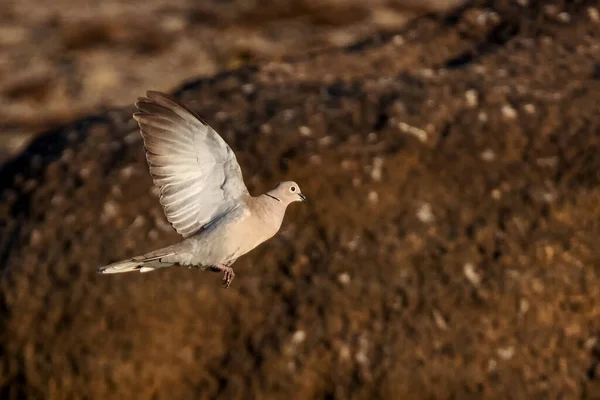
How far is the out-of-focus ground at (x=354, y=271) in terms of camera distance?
927 cm

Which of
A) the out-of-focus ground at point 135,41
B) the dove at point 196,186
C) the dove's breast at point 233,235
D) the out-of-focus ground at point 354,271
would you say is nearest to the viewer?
the dove's breast at point 233,235

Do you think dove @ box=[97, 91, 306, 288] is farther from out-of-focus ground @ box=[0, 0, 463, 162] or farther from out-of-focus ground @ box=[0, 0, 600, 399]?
out-of-focus ground @ box=[0, 0, 463, 162]

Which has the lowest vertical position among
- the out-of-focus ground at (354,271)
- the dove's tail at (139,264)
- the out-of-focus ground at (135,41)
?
the out-of-focus ground at (135,41)

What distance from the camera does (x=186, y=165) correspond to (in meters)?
5.60

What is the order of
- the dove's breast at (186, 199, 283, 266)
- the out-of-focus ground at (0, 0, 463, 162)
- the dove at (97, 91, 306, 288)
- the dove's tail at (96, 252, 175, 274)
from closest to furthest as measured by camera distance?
the dove's tail at (96, 252, 175, 274) → the dove's breast at (186, 199, 283, 266) → the dove at (97, 91, 306, 288) → the out-of-focus ground at (0, 0, 463, 162)

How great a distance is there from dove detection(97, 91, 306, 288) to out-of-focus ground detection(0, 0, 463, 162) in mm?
13878

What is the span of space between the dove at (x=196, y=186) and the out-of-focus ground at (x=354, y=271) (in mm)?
3898

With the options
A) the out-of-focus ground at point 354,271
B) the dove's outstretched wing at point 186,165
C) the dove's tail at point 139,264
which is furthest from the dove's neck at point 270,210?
the out-of-focus ground at point 354,271

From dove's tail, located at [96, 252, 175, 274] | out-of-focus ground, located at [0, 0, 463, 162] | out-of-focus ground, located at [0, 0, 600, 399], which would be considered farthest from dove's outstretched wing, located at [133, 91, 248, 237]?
out-of-focus ground, located at [0, 0, 463, 162]

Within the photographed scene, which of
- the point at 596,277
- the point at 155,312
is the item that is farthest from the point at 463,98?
the point at 155,312

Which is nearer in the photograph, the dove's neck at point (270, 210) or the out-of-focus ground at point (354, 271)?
the dove's neck at point (270, 210)

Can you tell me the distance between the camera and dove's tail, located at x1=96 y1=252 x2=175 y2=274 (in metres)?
5.05

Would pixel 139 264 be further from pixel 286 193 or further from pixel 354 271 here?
pixel 354 271

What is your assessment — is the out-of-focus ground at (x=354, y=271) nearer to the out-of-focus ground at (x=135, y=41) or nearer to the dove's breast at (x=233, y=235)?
the dove's breast at (x=233, y=235)
